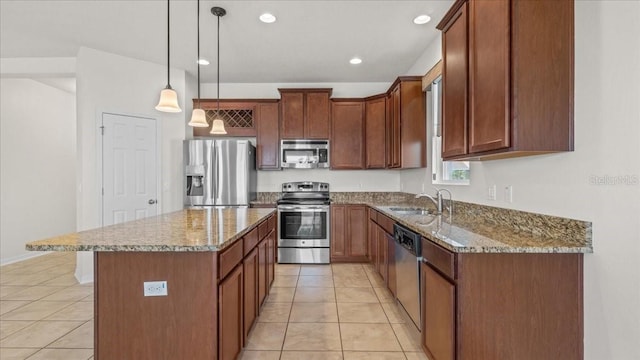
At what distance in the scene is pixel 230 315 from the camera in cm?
174

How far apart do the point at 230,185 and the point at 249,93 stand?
1655mm

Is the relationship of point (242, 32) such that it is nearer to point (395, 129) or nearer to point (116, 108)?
point (116, 108)

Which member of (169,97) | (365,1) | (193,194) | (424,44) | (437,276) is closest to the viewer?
(437,276)

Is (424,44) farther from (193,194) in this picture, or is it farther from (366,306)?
(193,194)

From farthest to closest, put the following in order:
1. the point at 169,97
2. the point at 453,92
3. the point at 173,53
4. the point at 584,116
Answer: the point at 173,53 < the point at 169,97 < the point at 453,92 < the point at 584,116

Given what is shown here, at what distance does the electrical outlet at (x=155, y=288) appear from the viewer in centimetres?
149

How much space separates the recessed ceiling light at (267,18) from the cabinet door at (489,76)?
177 centimetres

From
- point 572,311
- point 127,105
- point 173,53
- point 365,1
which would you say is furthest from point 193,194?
point 572,311

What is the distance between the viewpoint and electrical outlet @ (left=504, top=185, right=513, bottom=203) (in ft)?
6.61

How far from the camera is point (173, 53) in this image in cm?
369

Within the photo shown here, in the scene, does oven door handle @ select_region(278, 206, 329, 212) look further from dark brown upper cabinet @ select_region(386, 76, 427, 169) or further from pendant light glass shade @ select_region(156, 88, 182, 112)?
pendant light glass shade @ select_region(156, 88, 182, 112)

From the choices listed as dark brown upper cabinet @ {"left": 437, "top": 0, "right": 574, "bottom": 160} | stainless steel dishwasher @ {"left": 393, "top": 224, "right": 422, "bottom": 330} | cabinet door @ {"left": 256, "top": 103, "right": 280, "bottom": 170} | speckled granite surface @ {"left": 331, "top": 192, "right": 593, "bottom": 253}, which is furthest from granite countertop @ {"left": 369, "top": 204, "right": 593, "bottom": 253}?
cabinet door @ {"left": 256, "top": 103, "right": 280, "bottom": 170}

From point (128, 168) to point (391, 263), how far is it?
3.48m

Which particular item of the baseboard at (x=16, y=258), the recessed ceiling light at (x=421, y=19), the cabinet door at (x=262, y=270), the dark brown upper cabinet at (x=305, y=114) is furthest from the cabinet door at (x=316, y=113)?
the baseboard at (x=16, y=258)
